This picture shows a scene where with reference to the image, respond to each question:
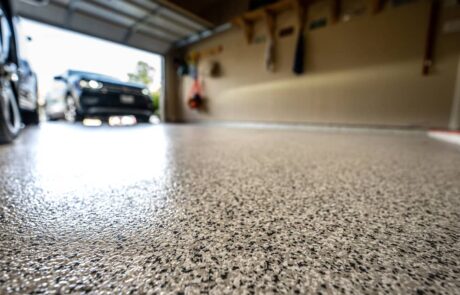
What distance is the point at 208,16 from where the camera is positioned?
489 centimetres

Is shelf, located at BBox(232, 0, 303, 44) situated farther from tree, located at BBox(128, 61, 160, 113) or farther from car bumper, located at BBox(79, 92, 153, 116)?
tree, located at BBox(128, 61, 160, 113)

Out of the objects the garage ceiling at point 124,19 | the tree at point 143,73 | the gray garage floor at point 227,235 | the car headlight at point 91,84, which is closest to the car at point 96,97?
the car headlight at point 91,84

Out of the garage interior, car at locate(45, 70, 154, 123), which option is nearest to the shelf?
car at locate(45, 70, 154, 123)

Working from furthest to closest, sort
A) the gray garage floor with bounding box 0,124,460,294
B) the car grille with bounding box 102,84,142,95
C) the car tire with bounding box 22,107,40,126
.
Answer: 1. the car grille with bounding box 102,84,142,95
2. the car tire with bounding box 22,107,40,126
3. the gray garage floor with bounding box 0,124,460,294

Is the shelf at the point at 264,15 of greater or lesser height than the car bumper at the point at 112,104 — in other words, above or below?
above

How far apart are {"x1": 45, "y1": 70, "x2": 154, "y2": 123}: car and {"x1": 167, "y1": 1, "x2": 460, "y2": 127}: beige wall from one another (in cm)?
208

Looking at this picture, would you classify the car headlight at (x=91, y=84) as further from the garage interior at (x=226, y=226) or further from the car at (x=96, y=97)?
the garage interior at (x=226, y=226)

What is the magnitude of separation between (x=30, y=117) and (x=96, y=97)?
0.92 metres

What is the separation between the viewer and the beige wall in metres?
2.76

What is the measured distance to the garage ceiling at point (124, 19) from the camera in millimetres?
3812

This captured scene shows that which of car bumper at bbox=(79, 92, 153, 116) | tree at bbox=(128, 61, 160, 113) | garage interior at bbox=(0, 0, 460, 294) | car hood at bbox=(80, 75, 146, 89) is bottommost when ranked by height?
garage interior at bbox=(0, 0, 460, 294)

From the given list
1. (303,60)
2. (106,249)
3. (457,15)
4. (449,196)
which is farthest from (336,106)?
(106,249)

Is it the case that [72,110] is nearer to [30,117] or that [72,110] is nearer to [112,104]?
[30,117]

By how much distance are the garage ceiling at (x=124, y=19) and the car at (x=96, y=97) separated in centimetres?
131
